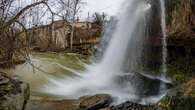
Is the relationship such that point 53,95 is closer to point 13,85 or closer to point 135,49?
point 13,85

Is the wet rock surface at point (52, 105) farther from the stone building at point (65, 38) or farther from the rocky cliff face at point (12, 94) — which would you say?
the stone building at point (65, 38)

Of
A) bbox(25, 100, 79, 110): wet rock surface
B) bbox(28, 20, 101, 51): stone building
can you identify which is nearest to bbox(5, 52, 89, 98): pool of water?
bbox(25, 100, 79, 110): wet rock surface

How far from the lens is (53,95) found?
1596 centimetres

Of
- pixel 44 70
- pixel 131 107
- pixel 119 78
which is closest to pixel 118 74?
pixel 119 78

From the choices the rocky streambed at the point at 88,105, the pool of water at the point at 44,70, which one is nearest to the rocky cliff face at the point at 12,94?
the rocky streambed at the point at 88,105

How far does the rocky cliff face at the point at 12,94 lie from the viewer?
11.2m

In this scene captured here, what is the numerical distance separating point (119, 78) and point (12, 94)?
27.4 feet

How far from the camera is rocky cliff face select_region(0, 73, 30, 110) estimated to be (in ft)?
36.8

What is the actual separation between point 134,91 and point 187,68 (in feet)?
18.9

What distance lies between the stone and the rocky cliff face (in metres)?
2.13

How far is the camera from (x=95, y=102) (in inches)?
510

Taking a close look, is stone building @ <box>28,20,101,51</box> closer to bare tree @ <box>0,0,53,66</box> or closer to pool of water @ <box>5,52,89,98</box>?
pool of water @ <box>5,52,89,98</box>

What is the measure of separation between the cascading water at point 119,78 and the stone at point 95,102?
1208 millimetres

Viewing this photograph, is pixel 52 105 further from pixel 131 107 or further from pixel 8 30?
pixel 8 30
